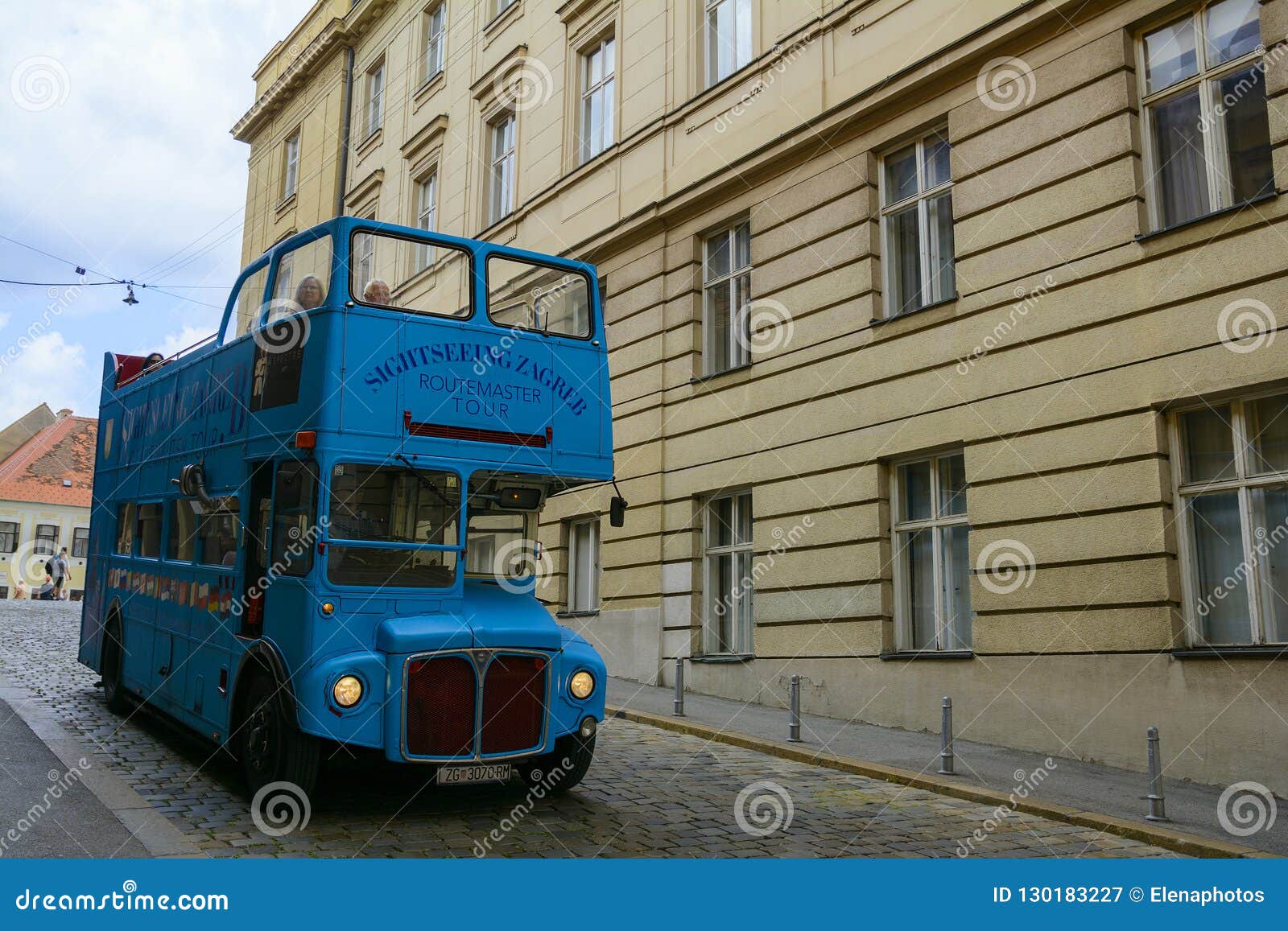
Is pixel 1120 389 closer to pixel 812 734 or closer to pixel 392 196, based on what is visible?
pixel 812 734

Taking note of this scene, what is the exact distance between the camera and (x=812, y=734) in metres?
12.2

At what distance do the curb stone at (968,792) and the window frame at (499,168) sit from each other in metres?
12.8

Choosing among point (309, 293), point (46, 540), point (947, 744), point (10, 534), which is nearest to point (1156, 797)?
point (947, 744)

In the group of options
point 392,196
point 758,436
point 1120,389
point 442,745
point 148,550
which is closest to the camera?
point 442,745

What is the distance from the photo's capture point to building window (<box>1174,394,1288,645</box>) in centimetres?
976

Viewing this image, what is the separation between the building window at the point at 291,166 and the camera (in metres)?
32.8

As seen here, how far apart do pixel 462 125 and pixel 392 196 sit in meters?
4.03

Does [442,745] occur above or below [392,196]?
below

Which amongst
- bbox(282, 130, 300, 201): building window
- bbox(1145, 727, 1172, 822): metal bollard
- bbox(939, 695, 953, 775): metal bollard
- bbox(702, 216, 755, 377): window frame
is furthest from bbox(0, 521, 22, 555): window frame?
bbox(1145, 727, 1172, 822): metal bollard

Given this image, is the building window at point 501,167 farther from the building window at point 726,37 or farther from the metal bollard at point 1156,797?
the metal bollard at point 1156,797

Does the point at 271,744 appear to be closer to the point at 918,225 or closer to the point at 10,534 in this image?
the point at 918,225

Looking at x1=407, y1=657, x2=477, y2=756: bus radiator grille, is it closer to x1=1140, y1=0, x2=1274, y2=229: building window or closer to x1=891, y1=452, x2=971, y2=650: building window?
x1=891, y1=452, x2=971, y2=650: building window

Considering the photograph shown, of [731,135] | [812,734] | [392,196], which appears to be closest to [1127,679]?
[812,734]

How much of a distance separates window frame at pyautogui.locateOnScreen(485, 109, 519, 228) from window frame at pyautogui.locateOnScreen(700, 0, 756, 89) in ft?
19.1
